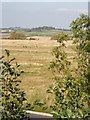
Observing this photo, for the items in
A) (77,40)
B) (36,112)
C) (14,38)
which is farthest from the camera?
(14,38)

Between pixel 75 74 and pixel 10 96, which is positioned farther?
pixel 75 74

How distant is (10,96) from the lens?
184 inches

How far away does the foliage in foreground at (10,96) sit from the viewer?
14.6ft

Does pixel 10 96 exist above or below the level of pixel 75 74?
below

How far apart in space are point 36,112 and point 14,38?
100m

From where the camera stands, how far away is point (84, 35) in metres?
5.71

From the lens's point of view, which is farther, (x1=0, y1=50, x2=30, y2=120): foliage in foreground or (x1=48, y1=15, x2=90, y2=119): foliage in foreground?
(x1=48, y1=15, x2=90, y2=119): foliage in foreground

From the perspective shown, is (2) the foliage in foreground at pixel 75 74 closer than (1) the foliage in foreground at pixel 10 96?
No

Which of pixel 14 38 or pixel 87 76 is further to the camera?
pixel 14 38

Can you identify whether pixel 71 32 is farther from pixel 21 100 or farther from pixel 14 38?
pixel 14 38

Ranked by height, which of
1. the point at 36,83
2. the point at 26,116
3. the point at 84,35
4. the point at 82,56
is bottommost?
the point at 36,83

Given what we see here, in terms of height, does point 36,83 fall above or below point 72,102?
below

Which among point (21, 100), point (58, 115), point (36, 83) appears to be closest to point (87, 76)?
point (21, 100)

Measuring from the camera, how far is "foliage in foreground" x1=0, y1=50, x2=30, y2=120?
4.44m
